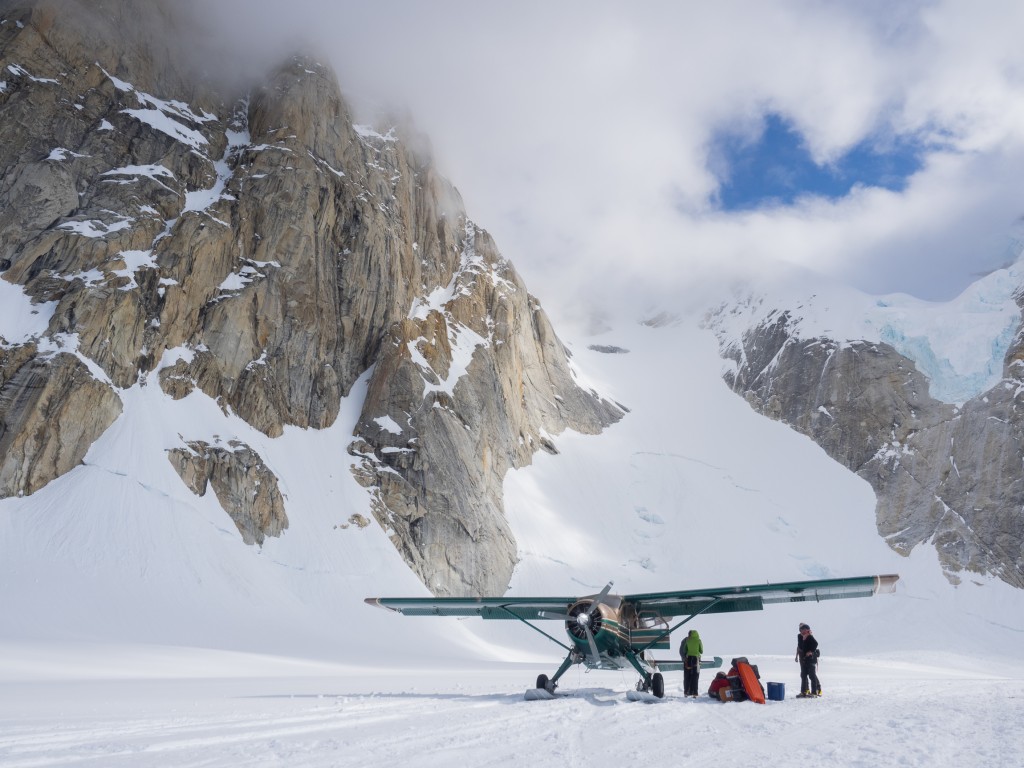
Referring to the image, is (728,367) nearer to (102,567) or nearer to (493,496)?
(493,496)

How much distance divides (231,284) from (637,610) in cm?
4022

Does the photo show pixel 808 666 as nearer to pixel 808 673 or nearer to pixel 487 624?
pixel 808 673

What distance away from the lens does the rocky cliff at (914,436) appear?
70.9 meters

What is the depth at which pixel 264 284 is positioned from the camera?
51.6 m

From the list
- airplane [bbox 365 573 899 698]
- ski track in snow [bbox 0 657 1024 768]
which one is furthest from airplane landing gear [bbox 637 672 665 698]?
ski track in snow [bbox 0 657 1024 768]

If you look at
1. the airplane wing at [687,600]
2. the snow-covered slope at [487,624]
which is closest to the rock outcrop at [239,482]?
the snow-covered slope at [487,624]

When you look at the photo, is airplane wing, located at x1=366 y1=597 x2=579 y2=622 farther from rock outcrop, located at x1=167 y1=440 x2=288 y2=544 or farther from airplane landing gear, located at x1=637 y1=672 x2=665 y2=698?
rock outcrop, located at x1=167 y1=440 x2=288 y2=544

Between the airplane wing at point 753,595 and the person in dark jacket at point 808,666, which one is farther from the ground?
the airplane wing at point 753,595

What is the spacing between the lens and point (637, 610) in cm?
1977

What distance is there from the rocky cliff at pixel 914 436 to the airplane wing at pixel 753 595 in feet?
196

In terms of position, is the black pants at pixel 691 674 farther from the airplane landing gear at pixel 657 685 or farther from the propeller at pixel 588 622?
the propeller at pixel 588 622

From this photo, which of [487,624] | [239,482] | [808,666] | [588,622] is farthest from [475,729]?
[487,624]

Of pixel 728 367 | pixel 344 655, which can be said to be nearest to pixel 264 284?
pixel 344 655

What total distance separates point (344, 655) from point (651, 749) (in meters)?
27.7
